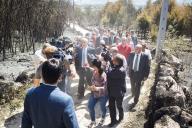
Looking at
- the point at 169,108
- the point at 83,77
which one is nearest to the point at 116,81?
the point at 169,108

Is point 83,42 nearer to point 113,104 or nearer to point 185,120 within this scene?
point 113,104

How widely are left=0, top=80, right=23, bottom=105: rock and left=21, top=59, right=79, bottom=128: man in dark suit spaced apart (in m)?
6.32

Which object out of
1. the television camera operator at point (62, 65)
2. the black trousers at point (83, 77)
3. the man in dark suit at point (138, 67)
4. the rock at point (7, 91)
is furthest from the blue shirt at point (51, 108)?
the black trousers at point (83, 77)

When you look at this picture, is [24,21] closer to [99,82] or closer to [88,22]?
[99,82]

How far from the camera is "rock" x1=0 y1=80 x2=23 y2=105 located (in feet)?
33.5

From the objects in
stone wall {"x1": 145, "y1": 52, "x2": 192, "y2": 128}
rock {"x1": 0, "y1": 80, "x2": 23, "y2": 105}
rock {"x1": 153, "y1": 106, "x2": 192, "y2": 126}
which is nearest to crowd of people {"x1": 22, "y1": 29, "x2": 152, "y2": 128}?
stone wall {"x1": 145, "y1": 52, "x2": 192, "y2": 128}

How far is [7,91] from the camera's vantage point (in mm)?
10539

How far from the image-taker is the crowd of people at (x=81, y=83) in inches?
150

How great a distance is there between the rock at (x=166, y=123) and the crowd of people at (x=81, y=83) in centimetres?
158

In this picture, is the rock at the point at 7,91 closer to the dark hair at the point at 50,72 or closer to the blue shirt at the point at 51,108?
the blue shirt at the point at 51,108

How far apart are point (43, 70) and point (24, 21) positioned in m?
20.9

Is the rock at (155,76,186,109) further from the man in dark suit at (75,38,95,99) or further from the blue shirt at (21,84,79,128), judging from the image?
the blue shirt at (21,84,79,128)

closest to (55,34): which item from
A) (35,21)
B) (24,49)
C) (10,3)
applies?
(35,21)

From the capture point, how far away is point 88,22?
118312 mm
